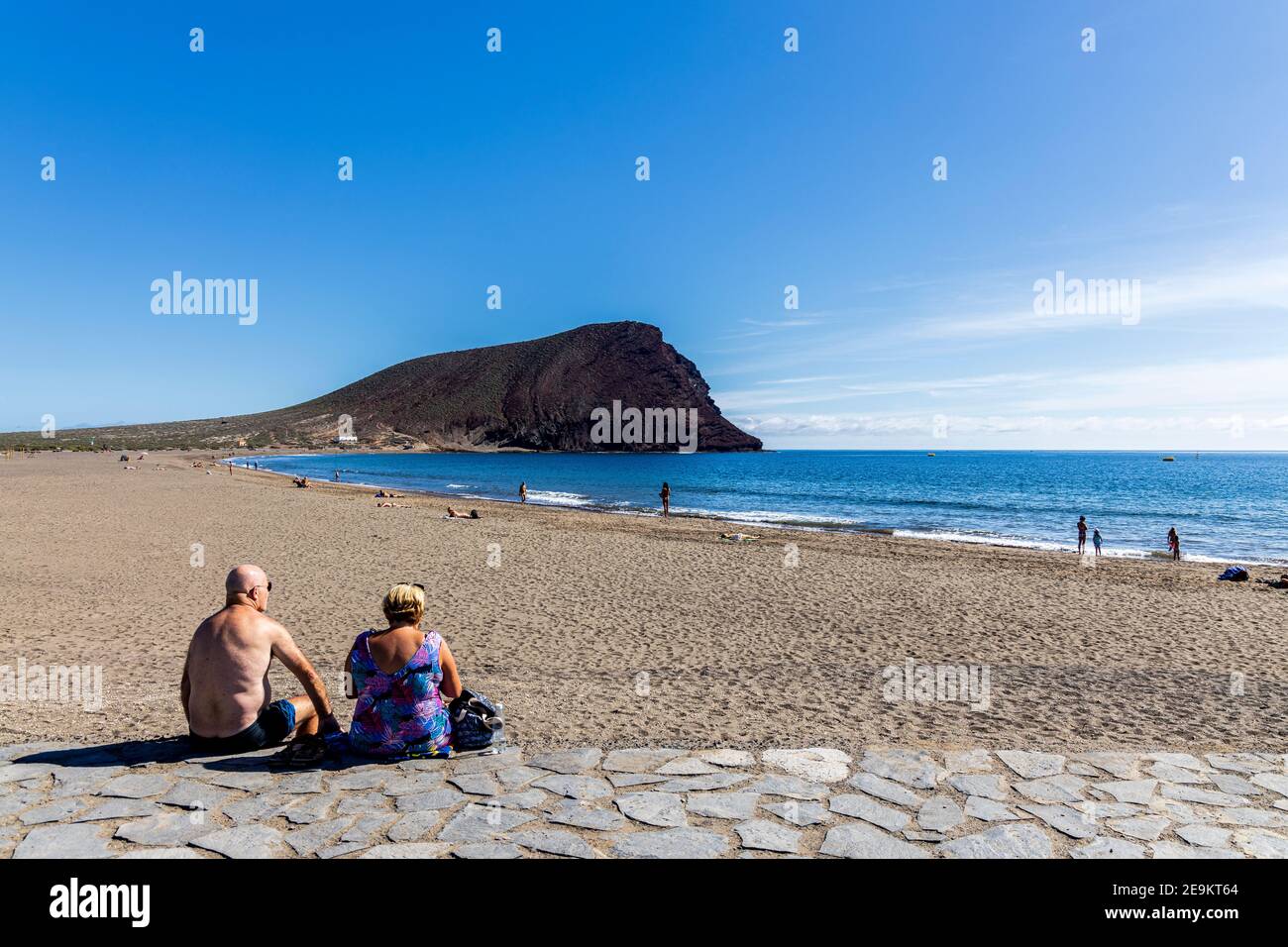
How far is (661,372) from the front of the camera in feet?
564

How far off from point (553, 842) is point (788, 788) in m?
1.55

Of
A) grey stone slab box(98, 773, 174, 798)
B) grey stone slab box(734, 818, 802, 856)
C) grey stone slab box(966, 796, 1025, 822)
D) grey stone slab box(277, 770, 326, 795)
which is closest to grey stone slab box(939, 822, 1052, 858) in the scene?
grey stone slab box(966, 796, 1025, 822)

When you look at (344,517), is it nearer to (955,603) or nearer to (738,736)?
(955,603)

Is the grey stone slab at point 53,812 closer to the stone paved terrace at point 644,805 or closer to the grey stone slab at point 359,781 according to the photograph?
the stone paved terrace at point 644,805

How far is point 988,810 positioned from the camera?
4.07 m

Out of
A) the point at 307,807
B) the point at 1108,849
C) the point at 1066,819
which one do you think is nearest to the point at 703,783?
the point at 1066,819

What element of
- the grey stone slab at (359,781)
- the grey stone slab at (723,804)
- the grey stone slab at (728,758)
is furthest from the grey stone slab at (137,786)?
the grey stone slab at (728,758)

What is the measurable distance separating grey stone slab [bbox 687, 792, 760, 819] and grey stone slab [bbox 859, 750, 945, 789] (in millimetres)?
1009

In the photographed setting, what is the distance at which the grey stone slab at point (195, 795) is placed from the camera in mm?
3969

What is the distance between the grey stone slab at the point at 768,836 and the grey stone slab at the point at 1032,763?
1.92 metres

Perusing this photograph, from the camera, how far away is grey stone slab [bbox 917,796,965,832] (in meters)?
3.87

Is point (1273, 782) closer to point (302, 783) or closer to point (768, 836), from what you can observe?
point (768, 836)

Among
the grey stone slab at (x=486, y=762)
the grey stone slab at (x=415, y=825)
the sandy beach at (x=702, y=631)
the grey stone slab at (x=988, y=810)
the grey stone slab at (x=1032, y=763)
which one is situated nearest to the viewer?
the grey stone slab at (x=415, y=825)
